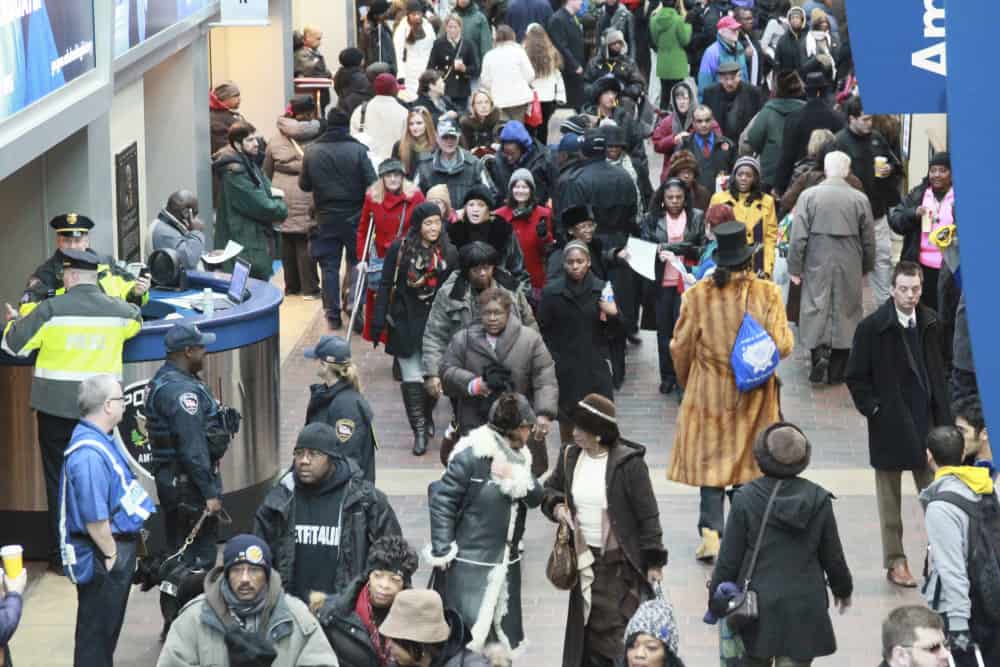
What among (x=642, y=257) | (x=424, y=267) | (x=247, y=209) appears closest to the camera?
(x=424, y=267)

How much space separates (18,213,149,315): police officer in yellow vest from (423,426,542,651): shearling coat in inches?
118

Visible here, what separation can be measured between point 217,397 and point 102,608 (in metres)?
2.46

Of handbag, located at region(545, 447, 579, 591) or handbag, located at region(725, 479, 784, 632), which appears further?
handbag, located at region(545, 447, 579, 591)

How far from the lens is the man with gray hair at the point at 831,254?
14281 millimetres

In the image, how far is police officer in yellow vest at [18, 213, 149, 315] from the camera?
10.3m

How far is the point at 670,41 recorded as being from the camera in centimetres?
2569

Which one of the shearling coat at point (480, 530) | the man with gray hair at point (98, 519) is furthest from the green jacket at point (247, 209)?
the shearling coat at point (480, 530)

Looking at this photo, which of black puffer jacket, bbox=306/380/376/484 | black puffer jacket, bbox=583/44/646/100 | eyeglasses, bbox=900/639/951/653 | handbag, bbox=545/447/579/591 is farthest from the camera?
black puffer jacket, bbox=583/44/646/100

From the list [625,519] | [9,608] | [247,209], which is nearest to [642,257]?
[247,209]

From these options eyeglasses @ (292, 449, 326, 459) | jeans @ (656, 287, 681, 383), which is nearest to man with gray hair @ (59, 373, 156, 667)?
eyeglasses @ (292, 449, 326, 459)

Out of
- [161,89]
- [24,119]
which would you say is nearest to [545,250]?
[161,89]

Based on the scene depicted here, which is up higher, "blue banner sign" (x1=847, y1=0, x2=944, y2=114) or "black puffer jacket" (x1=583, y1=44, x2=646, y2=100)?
"blue banner sign" (x1=847, y1=0, x2=944, y2=114)

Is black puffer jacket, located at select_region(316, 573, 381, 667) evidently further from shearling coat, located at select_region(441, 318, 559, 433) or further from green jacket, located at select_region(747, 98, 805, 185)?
green jacket, located at select_region(747, 98, 805, 185)

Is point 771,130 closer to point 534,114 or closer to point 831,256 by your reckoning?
point 831,256
